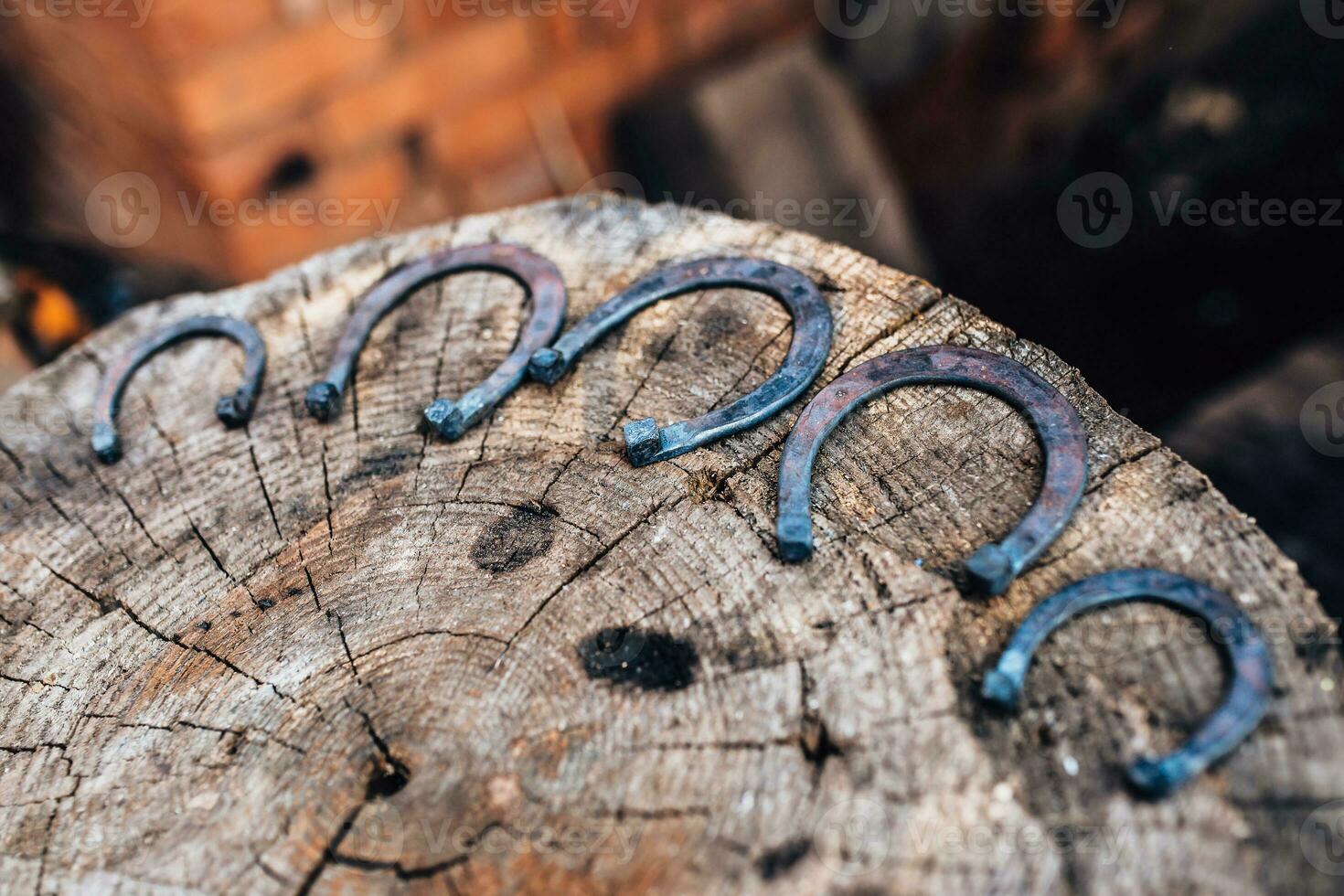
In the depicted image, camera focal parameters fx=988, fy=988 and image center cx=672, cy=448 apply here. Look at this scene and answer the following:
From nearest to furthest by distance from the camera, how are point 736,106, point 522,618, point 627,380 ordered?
point 522,618 < point 627,380 < point 736,106

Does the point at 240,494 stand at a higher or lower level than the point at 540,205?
lower

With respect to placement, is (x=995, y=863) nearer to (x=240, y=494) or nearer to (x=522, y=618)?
(x=522, y=618)

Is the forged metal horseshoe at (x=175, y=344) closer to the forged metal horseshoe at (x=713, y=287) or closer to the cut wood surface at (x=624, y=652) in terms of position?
the cut wood surface at (x=624, y=652)

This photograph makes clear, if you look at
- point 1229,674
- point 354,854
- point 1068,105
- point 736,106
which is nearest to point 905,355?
point 1229,674

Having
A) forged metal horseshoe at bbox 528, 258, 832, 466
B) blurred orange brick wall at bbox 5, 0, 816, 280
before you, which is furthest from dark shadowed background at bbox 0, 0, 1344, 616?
forged metal horseshoe at bbox 528, 258, 832, 466

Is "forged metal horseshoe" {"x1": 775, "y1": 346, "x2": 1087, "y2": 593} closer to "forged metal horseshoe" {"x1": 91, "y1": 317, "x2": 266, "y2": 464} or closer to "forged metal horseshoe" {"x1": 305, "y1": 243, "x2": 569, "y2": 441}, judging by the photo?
"forged metal horseshoe" {"x1": 305, "y1": 243, "x2": 569, "y2": 441}

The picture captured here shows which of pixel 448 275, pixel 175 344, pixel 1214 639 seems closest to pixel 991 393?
pixel 1214 639
